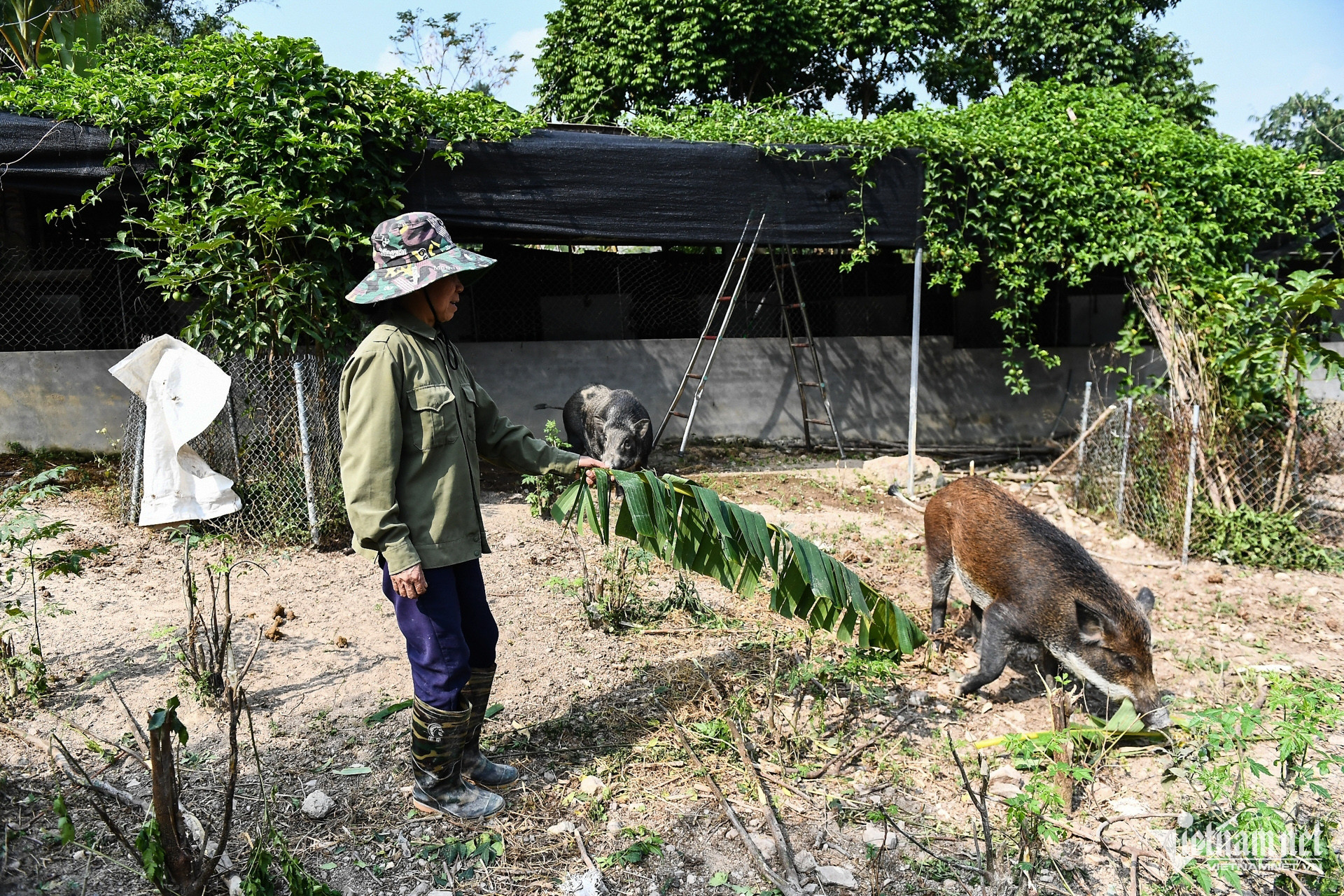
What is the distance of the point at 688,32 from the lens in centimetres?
1583

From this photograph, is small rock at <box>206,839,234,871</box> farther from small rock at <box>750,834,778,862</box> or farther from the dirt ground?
small rock at <box>750,834,778,862</box>

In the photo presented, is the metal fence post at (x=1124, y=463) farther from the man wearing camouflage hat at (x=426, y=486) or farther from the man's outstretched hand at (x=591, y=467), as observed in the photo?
the man wearing camouflage hat at (x=426, y=486)

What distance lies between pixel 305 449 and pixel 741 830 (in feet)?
15.3

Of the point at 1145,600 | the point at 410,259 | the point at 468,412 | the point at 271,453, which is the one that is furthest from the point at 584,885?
the point at 271,453

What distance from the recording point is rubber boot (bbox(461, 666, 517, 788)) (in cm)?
339

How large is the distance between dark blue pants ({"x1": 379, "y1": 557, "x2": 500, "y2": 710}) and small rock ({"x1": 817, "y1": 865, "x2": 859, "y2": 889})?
1.47 metres

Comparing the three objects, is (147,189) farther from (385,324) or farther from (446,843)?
(446,843)

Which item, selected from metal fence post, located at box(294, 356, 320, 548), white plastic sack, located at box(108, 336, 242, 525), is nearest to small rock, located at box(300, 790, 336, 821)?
metal fence post, located at box(294, 356, 320, 548)

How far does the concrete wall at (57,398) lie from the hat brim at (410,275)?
23.1ft

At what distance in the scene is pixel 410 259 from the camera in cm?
321

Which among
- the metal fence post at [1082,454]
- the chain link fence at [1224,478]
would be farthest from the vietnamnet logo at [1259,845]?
the metal fence post at [1082,454]

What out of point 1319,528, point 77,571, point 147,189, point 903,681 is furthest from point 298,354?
point 1319,528

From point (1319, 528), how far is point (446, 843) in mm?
7811

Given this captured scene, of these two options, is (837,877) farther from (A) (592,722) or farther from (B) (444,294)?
(B) (444,294)
